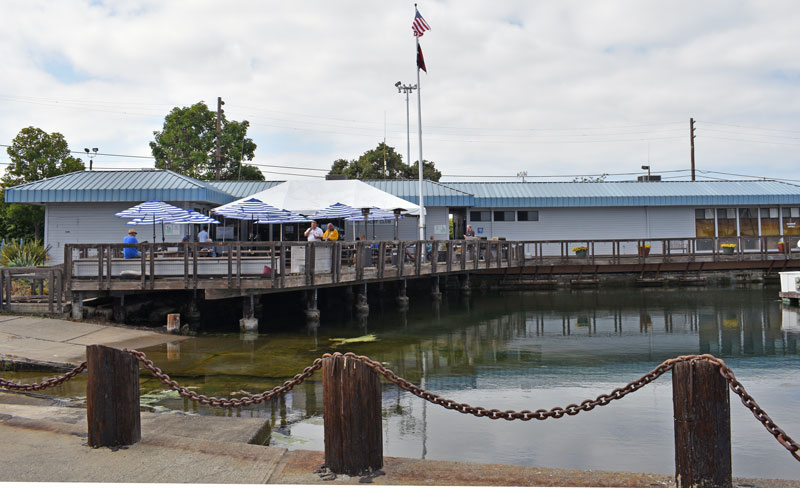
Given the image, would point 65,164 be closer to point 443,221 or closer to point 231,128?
point 231,128

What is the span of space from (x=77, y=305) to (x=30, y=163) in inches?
1085

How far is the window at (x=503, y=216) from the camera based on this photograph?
114ft

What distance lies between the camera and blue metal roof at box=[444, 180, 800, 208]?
33688mm

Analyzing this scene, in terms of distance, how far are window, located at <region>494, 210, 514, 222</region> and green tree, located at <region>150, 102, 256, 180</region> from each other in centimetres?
2233

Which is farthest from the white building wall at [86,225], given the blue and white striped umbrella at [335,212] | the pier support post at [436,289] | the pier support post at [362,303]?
the pier support post at [436,289]

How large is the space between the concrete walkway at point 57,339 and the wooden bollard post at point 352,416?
8.15 m

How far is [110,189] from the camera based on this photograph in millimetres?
24469

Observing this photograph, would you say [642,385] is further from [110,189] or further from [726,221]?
[726,221]

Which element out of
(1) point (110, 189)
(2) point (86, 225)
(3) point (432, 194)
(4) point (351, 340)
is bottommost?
(4) point (351, 340)

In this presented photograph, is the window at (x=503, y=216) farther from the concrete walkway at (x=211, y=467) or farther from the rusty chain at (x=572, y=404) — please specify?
the concrete walkway at (x=211, y=467)

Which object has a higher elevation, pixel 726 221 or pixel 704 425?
pixel 726 221

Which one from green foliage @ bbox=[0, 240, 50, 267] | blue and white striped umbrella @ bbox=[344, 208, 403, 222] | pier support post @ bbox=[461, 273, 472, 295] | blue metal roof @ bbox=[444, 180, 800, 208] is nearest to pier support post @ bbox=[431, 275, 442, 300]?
pier support post @ bbox=[461, 273, 472, 295]

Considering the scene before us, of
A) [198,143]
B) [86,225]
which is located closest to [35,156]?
[198,143]

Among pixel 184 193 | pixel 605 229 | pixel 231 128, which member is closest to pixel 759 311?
pixel 605 229
